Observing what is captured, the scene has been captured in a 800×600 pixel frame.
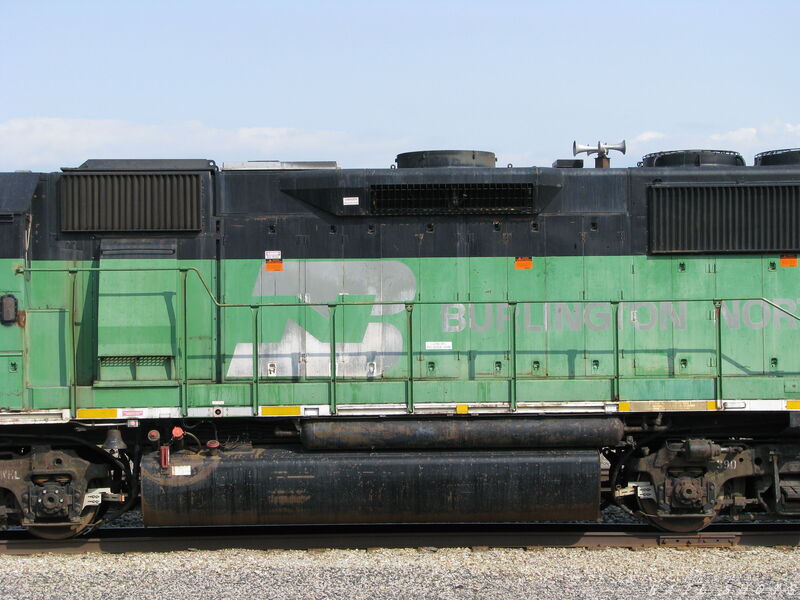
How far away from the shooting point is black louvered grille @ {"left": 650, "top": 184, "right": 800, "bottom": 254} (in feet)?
26.9

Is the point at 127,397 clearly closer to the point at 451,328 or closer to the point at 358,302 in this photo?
the point at 358,302

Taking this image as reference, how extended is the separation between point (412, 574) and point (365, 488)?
0.91 metres

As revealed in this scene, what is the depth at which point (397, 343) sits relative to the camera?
26.6 feet

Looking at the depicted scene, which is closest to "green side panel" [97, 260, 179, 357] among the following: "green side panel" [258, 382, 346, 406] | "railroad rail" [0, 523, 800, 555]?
"green side panel" [258, 382, 346, 406]

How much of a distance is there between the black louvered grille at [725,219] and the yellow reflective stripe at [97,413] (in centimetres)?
511

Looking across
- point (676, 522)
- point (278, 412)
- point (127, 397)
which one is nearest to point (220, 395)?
point (278, 412)

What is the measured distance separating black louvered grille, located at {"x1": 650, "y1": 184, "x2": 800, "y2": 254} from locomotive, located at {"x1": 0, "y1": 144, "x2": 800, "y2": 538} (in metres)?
0.02

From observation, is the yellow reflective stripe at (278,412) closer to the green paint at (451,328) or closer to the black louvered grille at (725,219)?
the green paint at (451,328)

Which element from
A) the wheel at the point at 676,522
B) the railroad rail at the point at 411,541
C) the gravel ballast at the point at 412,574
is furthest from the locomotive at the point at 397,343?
the gravel ballast at the point at 412,574

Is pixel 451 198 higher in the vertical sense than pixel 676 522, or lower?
higher

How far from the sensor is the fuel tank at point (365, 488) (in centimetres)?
753

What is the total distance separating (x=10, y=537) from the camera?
823 cm

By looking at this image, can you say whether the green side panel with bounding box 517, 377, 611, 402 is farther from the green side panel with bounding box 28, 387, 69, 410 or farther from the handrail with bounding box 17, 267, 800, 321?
the green side panel with bounding box 28, 387, 69, 410

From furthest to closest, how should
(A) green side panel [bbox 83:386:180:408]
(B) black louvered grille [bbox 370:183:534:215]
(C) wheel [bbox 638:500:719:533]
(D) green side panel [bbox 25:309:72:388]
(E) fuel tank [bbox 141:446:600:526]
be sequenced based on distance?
(B) black louvered grille [bbox 370:183:534:215] < (C) wheel [bbox 638:500:719:533] < (D) green side panel [bbox 25:309:72:388] < (A) green side panel [bbox 83:386:180:408] < (E) fuel tank [bbox 141:446:600:526]
